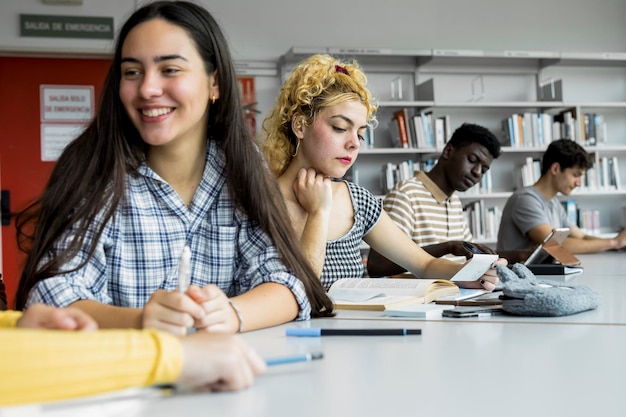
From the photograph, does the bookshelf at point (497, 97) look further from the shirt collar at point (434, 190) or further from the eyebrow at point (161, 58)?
the eyebrow at point (161, 58)

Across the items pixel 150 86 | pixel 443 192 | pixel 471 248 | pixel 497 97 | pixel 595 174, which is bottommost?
pixel 471 248

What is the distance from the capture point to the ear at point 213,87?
1585 mm

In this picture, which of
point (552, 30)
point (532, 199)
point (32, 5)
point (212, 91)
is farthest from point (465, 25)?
point (212, 91)

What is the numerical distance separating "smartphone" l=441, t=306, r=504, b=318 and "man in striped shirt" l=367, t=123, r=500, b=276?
1859mm

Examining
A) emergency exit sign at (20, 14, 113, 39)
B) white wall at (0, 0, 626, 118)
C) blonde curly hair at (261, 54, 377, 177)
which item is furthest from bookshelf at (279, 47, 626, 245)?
blonde curly hair at (261, 54, 377, 177)

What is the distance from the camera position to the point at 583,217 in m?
6.02

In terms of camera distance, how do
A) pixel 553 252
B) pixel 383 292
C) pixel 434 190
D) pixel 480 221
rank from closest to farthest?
pixel 383 292 < pixel 553 252 < pixel 434 190 < pixel 480 221

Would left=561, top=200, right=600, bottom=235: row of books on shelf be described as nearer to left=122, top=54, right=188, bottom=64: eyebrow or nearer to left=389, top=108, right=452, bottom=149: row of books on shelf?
left=389, top=108, right=452, bottom=149: row of books on shelf

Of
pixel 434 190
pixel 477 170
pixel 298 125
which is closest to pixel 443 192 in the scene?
pixel 434 190

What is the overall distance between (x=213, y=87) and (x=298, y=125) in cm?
75

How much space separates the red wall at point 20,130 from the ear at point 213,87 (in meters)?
3.86

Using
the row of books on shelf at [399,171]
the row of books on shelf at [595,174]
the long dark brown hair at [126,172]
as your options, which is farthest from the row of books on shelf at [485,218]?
the long dark brown hair at [126,172]

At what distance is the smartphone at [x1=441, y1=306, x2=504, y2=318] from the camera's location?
4.80ft

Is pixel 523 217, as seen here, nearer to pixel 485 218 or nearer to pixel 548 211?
pixel 548 211
